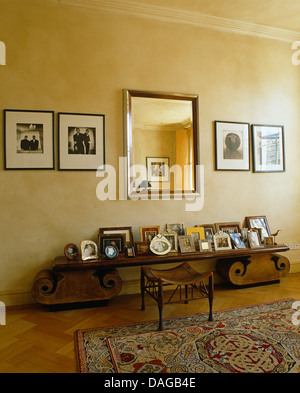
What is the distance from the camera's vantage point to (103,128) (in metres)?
3.57

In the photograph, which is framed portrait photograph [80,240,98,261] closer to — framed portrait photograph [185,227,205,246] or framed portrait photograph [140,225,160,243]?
framed portrait photograph [140,225,160,243]

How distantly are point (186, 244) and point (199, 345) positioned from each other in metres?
1.34

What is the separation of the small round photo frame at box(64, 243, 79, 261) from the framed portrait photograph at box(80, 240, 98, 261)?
8 centimetres

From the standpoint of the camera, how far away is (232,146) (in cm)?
410

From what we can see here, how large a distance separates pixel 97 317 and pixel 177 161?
2173 mm

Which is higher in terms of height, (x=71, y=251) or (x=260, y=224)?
(x=260, y=224)

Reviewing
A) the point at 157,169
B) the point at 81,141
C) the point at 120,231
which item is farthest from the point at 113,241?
the point at 81,141

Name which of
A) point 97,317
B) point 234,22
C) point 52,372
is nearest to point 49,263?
point 97,317

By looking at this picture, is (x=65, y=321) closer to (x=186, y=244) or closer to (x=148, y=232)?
(x=148, y=232)

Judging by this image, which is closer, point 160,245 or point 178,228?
point 160,245

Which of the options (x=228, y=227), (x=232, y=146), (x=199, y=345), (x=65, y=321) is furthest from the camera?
(x=232, y=146)

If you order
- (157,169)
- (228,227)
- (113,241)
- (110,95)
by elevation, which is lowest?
(113,241)
